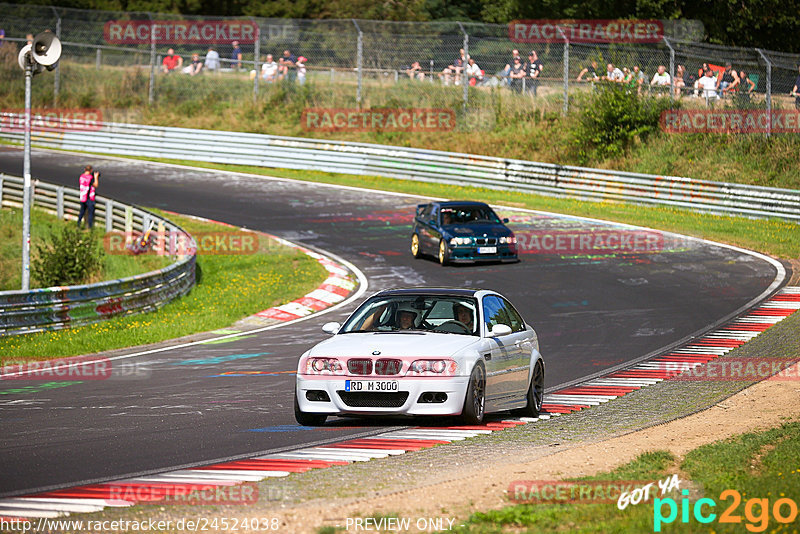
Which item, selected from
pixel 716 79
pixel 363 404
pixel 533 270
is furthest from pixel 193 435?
pixel 716 79

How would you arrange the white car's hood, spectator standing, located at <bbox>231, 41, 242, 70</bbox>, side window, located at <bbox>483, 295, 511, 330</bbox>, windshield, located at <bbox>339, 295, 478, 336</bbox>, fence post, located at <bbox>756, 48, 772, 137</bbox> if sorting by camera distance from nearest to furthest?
the white car's hood < windshield, located at <bbox>339, 295, 478, 336</bbox> < side window, located at <bbox>483, 295, 511, 330</bbox> < fence post, located at <bbox>756, 48, 772, 137</bbox> < spectator standing, located at <bbox>231, 41, 242, 70</bbox>

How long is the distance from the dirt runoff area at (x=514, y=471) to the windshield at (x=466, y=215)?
1372 centimetres

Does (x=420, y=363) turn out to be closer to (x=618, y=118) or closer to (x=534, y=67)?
(x=618, y=118)

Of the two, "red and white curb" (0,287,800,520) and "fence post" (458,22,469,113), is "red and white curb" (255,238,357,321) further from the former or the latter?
"fence post" (458,22,469,113)

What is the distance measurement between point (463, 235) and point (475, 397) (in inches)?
569

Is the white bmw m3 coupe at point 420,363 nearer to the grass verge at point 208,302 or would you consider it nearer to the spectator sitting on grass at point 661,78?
the grass verge at point 208,302

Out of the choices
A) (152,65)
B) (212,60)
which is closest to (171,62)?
(152,65)

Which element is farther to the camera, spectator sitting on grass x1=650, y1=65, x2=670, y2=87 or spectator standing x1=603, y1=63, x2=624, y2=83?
spectator standing x1=603, y1=63, x2=624, y2=83

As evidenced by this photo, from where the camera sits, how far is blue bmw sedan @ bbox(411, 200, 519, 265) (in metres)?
24.6

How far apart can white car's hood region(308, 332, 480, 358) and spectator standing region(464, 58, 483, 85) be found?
29.9 m

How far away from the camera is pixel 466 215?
2547 centimetres

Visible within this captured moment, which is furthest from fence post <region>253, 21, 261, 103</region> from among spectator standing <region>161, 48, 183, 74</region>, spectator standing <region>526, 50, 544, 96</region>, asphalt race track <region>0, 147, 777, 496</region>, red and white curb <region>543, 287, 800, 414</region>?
red and white curb <region>543, 287, 800, 414</region>

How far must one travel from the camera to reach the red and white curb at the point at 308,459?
695 centimetres

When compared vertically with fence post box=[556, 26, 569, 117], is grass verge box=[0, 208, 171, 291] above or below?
below
